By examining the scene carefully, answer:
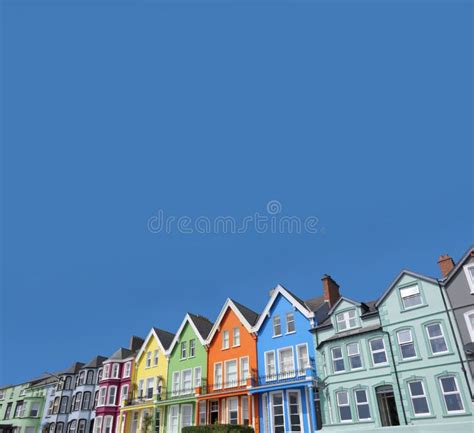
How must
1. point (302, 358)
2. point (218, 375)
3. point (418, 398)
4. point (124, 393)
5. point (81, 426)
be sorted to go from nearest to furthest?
1. point (418, 398)
2. point (302, 358)
3. point (218, 375)
4. point (124, 393)
5. point (81, 426)

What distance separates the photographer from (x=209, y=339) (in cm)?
4084

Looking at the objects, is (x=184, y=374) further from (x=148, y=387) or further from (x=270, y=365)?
(x=270, y=365)

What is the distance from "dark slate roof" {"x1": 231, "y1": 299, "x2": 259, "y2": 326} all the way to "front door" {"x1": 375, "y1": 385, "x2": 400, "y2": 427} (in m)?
14.4

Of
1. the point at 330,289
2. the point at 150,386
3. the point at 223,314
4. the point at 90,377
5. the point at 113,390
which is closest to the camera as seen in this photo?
the point at 330,289

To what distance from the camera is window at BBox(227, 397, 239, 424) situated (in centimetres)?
3538

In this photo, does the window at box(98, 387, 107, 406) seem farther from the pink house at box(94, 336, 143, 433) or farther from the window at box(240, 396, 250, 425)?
the window at box(240, 396, 250, 425)

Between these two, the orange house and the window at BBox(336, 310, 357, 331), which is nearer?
the window at BBox(336, 310, 357, 331)

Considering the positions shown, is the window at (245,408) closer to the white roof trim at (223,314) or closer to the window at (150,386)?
the white roof trim at (223,314)

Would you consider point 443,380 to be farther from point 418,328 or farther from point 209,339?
point 209,339

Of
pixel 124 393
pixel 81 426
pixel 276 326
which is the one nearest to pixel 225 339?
pixel 276 326

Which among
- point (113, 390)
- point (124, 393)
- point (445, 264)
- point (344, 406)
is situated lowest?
point (344, 406)

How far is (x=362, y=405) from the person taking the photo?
28531 mm

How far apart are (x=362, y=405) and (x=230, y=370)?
44.9 ft

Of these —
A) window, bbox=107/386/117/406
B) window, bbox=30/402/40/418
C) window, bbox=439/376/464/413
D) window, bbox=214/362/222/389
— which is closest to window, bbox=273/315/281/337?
window, bbox=214/362/222/389
